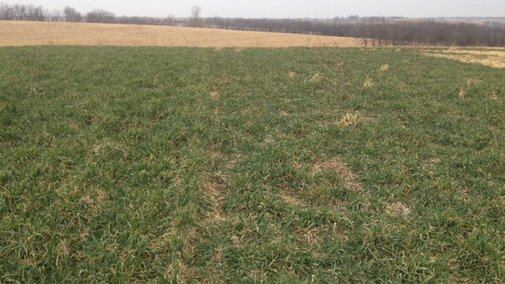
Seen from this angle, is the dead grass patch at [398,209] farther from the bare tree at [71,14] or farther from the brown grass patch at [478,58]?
the bare tree at [71,14]

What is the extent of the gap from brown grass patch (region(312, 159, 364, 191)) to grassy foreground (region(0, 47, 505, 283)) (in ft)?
0.12

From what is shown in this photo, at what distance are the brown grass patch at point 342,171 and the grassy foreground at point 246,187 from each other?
4 centimetres

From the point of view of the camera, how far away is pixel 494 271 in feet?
12.1

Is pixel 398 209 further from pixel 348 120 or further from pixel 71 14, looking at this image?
pixel 71 14

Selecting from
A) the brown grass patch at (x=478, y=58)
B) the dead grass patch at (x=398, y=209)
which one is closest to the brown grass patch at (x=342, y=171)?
the dead grass patch at (x=398, y=209)

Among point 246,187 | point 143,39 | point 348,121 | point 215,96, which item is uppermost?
point 143,39

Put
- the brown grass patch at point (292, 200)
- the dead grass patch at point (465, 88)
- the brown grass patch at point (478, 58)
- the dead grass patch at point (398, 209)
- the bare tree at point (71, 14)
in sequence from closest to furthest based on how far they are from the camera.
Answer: the dead grass patch at point (398, 209), the brown grass patch at point (292, 200), the dead grass patch at point (465, 88), the brown grass patch at point (478, 58), the bare tree at point (71, 14)

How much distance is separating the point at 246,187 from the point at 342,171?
173cm

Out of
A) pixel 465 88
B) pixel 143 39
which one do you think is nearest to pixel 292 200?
pixel 465 88

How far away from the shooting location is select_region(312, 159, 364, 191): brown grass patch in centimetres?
542

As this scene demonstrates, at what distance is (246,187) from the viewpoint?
5281 mm

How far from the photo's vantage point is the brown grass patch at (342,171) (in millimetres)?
5418

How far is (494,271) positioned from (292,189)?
2.64 m

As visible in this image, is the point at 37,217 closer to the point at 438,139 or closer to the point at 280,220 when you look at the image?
the point at 280,220
